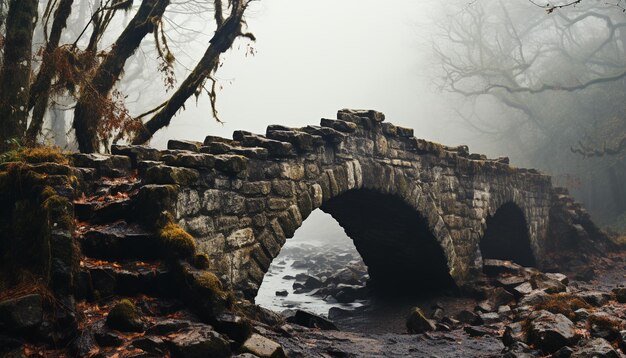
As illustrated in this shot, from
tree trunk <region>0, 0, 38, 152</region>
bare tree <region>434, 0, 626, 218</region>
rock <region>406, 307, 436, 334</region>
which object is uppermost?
bare tree <region>434, 0, 626, 218</region>

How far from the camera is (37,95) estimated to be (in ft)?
25.9

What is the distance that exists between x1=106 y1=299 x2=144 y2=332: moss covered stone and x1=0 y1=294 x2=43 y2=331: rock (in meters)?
0.52

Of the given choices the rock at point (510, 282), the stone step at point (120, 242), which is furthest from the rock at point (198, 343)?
the rock at point (510, 282)

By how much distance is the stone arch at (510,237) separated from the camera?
49.5 ft

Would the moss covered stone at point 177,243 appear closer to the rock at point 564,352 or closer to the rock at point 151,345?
the rock at point 151,345

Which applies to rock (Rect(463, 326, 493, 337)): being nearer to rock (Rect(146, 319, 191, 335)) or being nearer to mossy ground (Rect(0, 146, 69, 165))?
rock (Rect(146, 319, 191, 335))

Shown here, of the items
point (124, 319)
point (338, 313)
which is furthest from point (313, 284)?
point (124, 319)

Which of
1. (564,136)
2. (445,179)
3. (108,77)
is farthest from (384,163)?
(564,136)

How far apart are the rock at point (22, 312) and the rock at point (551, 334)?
5212 mm

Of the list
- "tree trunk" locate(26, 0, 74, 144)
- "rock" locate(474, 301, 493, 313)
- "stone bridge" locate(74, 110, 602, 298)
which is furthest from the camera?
"rock" locate(474, 301, 493, 313)

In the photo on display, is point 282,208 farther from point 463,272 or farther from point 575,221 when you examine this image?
point 575,221

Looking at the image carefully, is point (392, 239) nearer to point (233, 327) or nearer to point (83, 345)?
point (233, 327)

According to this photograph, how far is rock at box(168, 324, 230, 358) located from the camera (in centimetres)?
334

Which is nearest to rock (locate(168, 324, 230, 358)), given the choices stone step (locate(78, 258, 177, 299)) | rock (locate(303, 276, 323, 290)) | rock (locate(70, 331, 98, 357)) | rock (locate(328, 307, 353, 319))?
rock (locate(70, 331, 98, 357))
